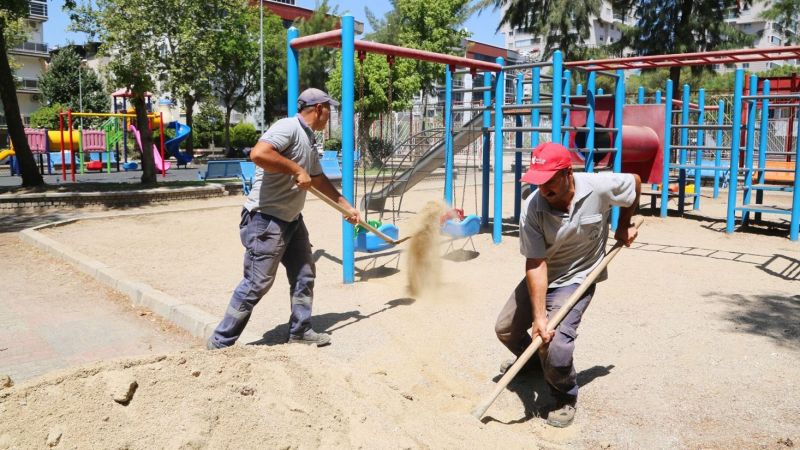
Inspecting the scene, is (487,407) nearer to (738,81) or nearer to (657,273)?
(657,273)

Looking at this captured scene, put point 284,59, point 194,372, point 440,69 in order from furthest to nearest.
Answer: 1. point 284,59
2. point 440,69
3. point 194,372

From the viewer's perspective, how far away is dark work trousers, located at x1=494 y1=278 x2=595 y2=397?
3.50m

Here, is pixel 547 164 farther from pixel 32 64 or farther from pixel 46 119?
pixel 32 64

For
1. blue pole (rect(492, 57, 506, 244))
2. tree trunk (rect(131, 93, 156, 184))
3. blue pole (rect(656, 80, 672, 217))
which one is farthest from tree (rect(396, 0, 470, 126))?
blue pole (rect(492, 57, 506, 244))

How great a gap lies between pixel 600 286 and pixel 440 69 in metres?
24.2

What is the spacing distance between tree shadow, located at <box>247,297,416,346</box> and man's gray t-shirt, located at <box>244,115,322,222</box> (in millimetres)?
1027

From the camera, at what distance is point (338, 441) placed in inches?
119

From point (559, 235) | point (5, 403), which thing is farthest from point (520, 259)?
point (5, 403)

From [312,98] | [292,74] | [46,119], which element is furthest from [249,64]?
[312,98]

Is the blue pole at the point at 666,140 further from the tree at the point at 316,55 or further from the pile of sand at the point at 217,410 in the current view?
the tree at the point at 316,55

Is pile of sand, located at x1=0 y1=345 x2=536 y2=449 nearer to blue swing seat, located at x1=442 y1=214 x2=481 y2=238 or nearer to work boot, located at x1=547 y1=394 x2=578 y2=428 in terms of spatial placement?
work boot, located at x1=547 y1=394 x2=578 y2=428

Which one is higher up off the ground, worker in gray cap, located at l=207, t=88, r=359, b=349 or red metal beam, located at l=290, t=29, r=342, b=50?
red metal beam, located at l=290, t=29, r=342, b=50

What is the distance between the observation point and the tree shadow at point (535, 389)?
3.73 m

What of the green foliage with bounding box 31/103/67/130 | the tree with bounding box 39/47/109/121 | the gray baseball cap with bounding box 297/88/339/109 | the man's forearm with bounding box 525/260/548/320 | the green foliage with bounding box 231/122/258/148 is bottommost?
the man's forearm with bounding box 525/260/548/320
